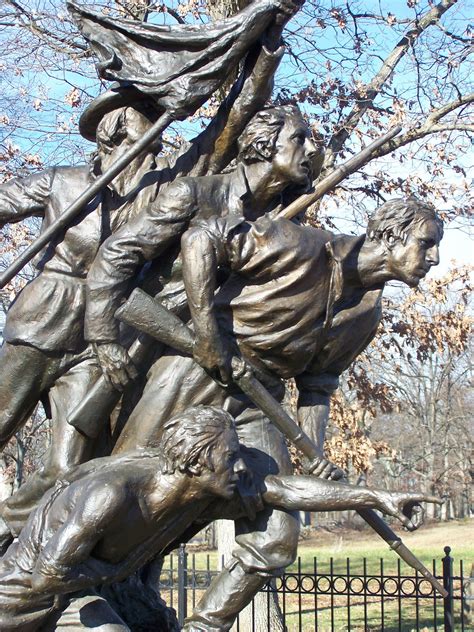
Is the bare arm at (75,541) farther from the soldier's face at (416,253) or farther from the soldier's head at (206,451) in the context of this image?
the soldier's face at (416,253)

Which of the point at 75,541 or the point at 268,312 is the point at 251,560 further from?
the point at 268,312

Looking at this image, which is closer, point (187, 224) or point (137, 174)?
point (187, 224)

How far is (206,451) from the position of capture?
3.88m

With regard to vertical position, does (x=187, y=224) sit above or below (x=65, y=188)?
below

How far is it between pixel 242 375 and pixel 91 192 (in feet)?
3.78

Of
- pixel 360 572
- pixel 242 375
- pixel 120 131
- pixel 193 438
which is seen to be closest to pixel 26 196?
pixel 120 131

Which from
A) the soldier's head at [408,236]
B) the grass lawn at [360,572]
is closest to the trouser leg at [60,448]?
the soldier's head at [408,236]

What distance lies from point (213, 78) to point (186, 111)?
0.21 metres

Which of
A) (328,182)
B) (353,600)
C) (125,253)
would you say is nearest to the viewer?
(125,253)

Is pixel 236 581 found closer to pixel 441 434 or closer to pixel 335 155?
pixel 335 155

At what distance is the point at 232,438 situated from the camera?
394cm

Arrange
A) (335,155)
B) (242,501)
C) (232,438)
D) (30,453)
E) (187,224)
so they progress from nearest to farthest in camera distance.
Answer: (232,438)
(242,501)
(187,224)
(335,155)
(30,453)

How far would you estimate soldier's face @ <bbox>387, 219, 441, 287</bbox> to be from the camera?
443 cm

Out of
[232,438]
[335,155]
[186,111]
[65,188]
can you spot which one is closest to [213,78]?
[186,111]
